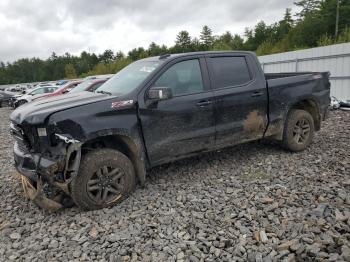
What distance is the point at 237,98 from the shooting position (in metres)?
4.82

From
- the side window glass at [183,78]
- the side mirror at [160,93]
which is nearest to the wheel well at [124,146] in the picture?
the side mirror at [160,93]

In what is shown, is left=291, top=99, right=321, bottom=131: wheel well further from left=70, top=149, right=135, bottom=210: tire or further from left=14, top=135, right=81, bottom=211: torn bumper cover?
left=14, top=135, right=81, bottom=211: torn bumper cover

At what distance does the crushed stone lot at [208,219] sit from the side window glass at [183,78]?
1.35 metres

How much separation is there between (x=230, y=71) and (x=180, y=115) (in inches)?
48.9

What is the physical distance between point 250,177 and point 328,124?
424 centimetres

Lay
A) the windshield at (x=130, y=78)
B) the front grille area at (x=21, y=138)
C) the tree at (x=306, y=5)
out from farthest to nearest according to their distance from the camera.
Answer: the tree at (x=306, y=5), the windshield at (x=130, y=78), the front grille area at (x=21, y=138)

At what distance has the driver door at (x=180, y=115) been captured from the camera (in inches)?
165

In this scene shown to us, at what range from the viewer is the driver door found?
4.19 metres

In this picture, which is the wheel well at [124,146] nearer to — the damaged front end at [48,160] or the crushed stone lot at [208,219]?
the damaged front end at [48,160]

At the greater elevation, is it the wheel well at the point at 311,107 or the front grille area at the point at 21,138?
the front grille area at the point at 21,138

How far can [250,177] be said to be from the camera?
469 cm

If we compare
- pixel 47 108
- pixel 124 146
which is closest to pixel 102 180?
pixel 124 146

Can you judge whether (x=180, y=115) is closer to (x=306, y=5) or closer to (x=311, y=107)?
(x=311, y=107)

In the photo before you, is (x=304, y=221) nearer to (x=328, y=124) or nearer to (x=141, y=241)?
(x=141, y=241)
